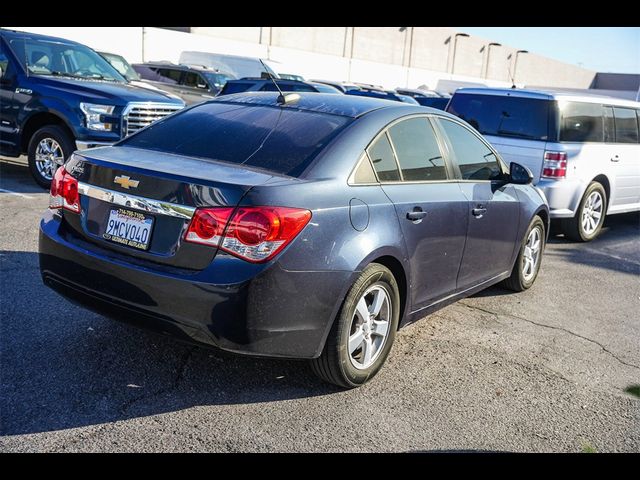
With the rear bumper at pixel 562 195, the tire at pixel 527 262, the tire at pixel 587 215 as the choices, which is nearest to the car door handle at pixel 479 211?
the tire at pixel 527 262

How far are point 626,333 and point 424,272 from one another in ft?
7.16

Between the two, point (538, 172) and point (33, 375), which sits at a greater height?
point (538, 172)

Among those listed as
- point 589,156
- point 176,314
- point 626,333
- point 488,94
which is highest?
point 488,94

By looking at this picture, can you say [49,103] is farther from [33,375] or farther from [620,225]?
[620,225]

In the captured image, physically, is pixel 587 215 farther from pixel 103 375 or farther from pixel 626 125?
pixel 103 375

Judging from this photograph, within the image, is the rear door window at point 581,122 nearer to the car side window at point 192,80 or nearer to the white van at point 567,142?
the white van at point 567,142

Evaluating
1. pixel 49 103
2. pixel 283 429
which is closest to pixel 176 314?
pixel 283 429

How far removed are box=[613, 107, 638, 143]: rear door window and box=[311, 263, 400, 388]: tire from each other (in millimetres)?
6467

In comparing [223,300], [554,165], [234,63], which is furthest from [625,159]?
[234,63]

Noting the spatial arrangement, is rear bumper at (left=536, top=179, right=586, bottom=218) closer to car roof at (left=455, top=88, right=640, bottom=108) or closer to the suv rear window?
car roof at (left=455, top=88, right=640, bottom=108)

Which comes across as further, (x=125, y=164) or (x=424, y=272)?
(x=424, y=272)

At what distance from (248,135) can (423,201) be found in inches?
46.3

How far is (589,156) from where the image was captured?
8.62 m
